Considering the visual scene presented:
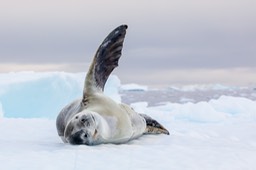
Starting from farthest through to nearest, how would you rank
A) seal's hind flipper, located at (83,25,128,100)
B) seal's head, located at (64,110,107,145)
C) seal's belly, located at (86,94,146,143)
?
seal's hind flipper, located at (83,25,128,100)
seal's belly, located at (86,94,146,143)
seal's head, located at (64,110,107,145)

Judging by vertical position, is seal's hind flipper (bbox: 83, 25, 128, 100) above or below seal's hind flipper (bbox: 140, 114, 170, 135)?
above

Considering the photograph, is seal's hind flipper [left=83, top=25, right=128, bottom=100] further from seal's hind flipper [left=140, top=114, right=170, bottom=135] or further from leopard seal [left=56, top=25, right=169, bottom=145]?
seal's hind flipper [left=140, top=114, right=170, bottom=135]

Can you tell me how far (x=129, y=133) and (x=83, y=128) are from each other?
78 cm

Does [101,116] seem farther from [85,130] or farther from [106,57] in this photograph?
[106,57]

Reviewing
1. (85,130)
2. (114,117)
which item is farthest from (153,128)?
(85,130)

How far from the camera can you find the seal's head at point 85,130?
3717 mm

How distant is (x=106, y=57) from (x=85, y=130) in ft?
5.25

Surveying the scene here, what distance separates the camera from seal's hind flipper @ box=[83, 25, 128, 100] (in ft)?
16.3

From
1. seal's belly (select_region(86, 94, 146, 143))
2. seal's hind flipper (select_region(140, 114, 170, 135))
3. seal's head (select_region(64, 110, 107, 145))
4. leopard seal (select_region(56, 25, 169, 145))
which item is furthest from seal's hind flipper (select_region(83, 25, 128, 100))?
seal's head (select_region(64, 110, 107, 145))

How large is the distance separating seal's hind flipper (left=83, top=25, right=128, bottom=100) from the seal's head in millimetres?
1064

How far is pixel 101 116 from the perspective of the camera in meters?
4.04

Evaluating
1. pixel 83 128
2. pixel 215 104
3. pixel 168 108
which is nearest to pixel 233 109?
pixel 215 104

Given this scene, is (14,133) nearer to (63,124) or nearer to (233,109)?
(63,124)

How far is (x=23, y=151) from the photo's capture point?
3625mm
